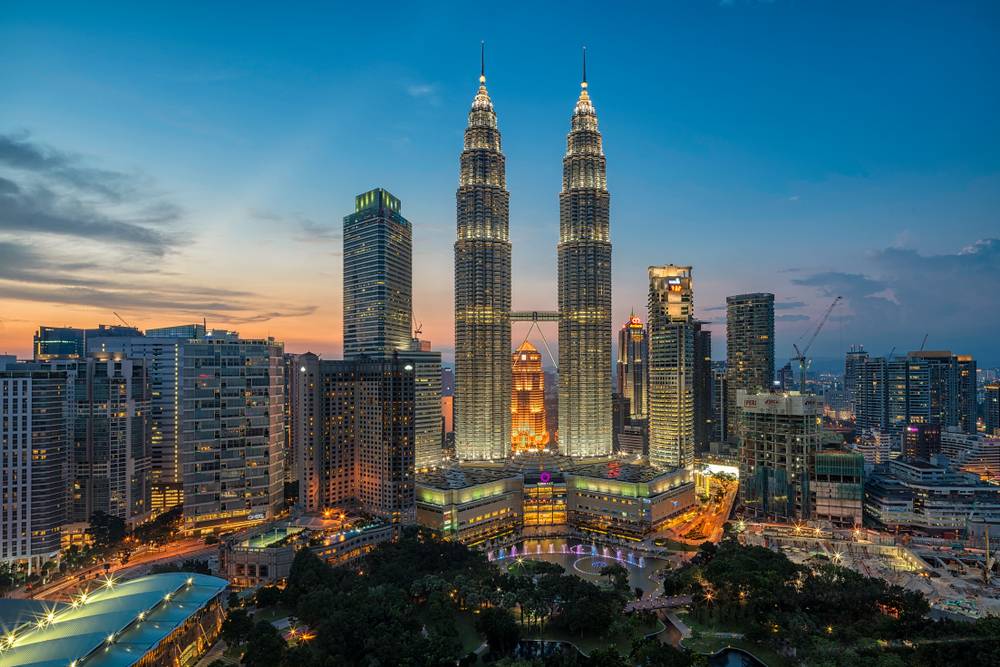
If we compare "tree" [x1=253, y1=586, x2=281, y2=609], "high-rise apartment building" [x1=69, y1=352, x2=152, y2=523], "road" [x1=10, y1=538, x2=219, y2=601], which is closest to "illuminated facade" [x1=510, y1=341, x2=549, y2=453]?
"road" [x1=10, y1=538, x2=219, y2=601]

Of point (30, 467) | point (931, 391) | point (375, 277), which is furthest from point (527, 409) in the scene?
point (931, 391)

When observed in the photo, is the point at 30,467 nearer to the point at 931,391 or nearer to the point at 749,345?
the point at 749,345

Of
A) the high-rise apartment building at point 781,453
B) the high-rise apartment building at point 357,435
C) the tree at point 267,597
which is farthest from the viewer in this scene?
the high-rise apartment building at point 781,453

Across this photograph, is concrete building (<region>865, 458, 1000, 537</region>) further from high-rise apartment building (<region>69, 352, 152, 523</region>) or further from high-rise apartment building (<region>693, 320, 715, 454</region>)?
high-rise apartment building (<region>69, 352, 152, 523</region>)

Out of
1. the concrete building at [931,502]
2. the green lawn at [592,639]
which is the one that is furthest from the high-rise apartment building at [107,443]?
the concrete building at [931,502]

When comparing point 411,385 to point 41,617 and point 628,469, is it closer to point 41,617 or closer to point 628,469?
point 628,469

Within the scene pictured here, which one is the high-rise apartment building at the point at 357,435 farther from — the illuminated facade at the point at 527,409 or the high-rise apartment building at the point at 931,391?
the high-rise apartment building at the point at 931,391

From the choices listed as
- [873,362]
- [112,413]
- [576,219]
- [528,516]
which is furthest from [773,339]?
[112,413]
